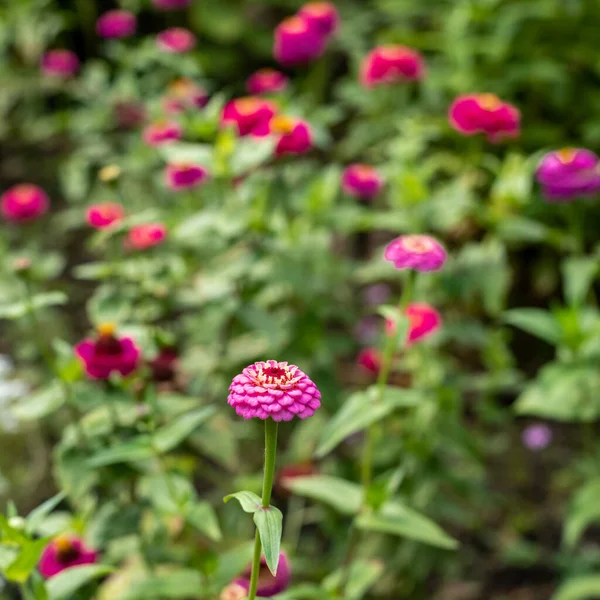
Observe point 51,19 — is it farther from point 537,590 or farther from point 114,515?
point 537,590

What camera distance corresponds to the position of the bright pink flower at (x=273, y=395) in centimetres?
67

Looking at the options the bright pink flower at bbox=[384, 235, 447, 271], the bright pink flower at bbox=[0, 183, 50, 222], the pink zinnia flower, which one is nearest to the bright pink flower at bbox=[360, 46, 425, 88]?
the bright pink flower at bbox=[0, 183, 50, 222]

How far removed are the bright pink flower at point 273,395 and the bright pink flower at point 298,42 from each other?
4.62 feet

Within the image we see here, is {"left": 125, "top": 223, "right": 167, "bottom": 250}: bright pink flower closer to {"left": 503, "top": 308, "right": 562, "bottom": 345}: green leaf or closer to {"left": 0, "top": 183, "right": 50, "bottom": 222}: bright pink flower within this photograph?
{"left": 0, "top": 183, "right": 50, "bottom": 222}: bright pink flower

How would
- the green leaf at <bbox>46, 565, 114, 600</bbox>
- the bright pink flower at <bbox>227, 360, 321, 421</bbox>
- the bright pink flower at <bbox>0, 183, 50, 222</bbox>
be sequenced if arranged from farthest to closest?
1. the bright pink flower at <bbox>0, 183, 50, 222</bbox>
2. the green leaf at <bbox>46, 565, 114, 600</bbox>
3. the bright pink flower at <bbox>227, 360, 321, 421</bbox>

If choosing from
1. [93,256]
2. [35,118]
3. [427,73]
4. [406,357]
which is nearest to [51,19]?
[35,118]

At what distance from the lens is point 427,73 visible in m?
2.41

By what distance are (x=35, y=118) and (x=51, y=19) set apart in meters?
0.36

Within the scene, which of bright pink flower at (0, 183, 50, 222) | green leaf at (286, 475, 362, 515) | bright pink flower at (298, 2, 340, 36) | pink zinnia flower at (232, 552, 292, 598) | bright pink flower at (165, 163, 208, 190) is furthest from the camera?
bright pink flower at (298, 2, 340, 36)

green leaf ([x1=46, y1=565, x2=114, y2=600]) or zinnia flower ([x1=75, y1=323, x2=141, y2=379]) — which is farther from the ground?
zinnia flower ([x1=75, y1=323, x2=141, y2=379])

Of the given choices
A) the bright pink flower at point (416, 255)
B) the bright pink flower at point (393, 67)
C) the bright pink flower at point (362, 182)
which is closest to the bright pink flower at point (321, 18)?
the bright pink flower at point (393, 67)

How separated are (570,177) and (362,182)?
0.43m

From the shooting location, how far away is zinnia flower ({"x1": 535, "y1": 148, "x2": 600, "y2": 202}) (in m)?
1.49

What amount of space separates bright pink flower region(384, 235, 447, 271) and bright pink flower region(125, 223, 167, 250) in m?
0.53
